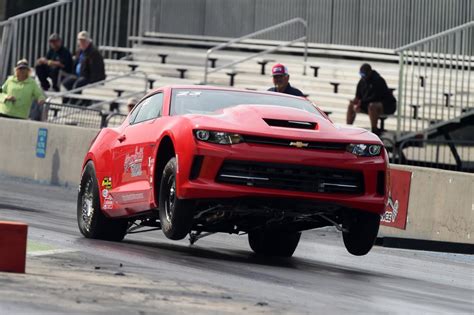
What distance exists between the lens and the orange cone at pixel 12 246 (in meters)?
10.0

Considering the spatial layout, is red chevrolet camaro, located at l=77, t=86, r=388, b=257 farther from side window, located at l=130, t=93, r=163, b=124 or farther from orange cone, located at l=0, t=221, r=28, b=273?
orange cone, located at l=0, t=221, r=28, b=273

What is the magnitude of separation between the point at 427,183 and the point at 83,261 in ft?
22.1

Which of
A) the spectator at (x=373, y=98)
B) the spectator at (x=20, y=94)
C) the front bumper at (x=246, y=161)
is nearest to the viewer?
the front bumper at (x=246, y=161)

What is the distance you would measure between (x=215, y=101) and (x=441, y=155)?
8.20 m

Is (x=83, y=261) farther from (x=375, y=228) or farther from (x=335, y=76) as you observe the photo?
(x=335, y=76)

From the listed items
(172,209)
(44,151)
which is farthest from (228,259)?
(44,151)

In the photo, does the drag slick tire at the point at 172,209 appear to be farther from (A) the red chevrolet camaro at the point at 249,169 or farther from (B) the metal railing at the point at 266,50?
(B) the metal railing at the point at 266,50

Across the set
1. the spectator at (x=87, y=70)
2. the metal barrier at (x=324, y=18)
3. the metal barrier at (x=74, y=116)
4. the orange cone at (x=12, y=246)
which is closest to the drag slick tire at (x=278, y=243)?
the orange cone at (x=12, y=246)

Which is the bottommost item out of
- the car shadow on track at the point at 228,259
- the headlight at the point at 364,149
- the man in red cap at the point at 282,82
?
the car shadow on track at the point at 228,259

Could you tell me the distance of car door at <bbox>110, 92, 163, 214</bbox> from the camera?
42.5ft

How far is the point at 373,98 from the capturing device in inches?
918

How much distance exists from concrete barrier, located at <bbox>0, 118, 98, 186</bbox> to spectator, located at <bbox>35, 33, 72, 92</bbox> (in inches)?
154

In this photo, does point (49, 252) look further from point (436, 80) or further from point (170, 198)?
point (436, 80)

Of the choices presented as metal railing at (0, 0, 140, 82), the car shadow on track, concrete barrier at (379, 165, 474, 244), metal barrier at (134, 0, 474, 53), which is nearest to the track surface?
the car shadow on track
